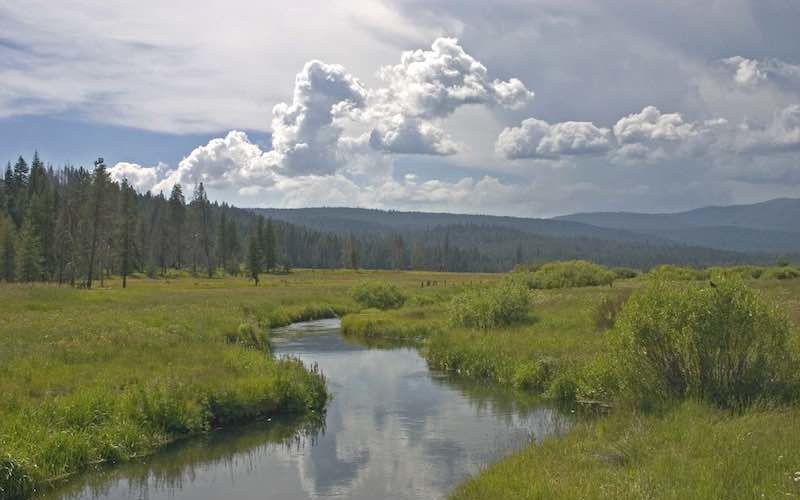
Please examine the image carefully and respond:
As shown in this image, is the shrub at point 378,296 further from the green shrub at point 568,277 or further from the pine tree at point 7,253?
the pine tree at point 7,253

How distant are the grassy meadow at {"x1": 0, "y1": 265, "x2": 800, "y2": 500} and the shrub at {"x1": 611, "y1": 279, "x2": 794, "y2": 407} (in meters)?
0.24

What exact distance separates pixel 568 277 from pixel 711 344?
5867 centimetres

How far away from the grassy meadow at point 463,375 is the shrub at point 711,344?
0.24 m

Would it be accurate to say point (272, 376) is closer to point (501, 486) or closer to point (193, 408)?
point (193, 408)

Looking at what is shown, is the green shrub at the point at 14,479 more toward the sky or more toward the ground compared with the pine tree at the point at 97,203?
more toward the ground

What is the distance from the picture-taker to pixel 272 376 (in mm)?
25781

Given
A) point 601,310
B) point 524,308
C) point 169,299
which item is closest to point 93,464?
point 601,310

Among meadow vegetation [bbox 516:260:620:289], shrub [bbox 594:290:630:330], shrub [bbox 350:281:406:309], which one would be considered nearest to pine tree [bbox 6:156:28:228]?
shrub [bbox 350:281:406:309]

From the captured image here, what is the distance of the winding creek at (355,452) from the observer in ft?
56.9

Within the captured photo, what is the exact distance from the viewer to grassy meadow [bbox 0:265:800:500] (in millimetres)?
13930

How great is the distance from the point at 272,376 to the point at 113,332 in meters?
11.3

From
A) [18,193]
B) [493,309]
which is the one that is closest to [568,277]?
[493,309]

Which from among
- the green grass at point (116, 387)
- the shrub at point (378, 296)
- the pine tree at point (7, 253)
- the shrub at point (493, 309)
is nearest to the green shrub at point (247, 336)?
the green grass at point (116, 387)

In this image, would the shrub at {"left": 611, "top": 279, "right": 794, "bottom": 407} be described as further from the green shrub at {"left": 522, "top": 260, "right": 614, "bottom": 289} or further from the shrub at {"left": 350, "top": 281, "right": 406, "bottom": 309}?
the green shrub at {"left": 522, "top": 260, "right": 614, "bottom": 289}
